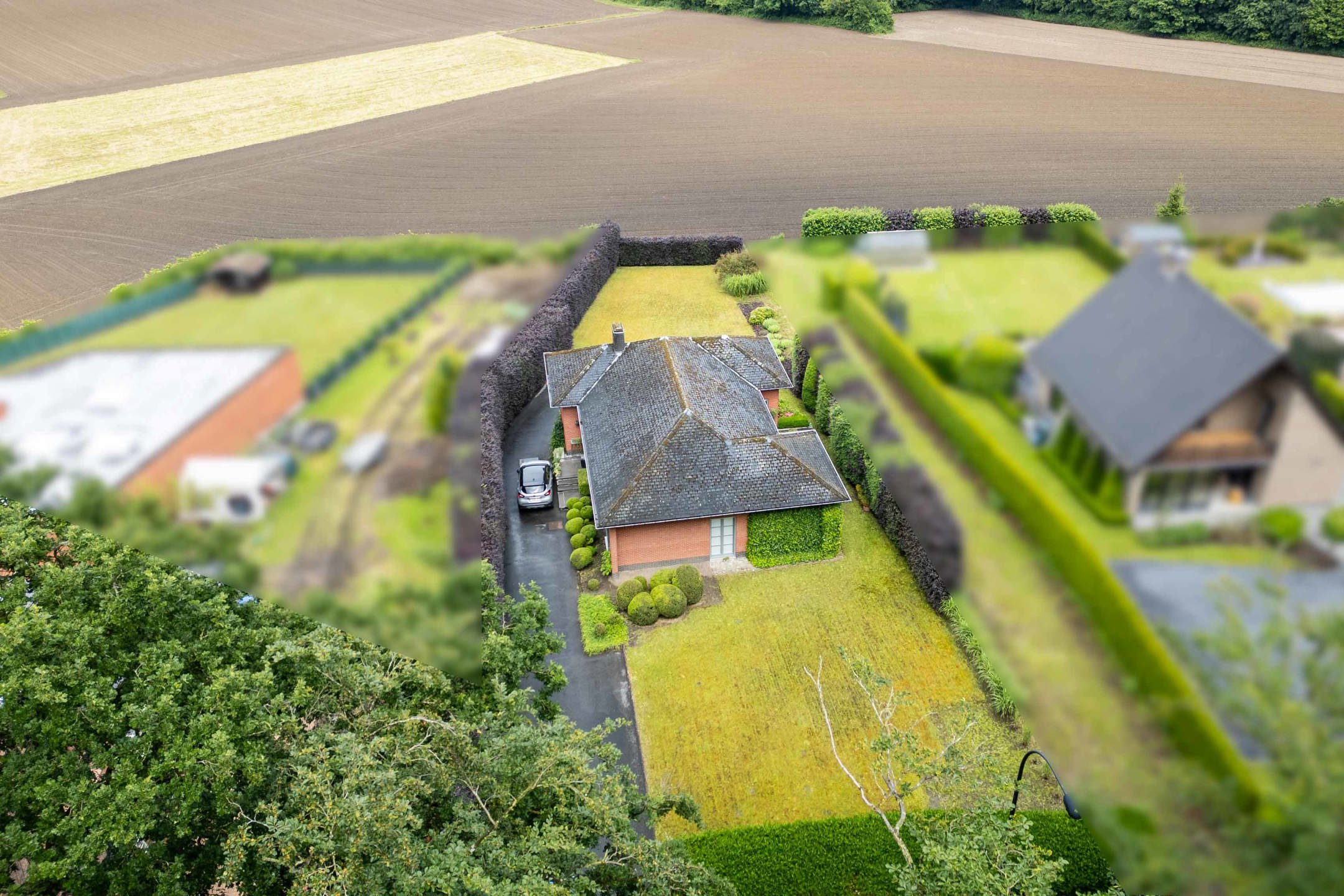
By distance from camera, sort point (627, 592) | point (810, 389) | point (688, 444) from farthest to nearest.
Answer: point (810, 389)
point (688, 444)
point (627, 592)

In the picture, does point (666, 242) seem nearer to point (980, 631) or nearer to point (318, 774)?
point (318, 774)

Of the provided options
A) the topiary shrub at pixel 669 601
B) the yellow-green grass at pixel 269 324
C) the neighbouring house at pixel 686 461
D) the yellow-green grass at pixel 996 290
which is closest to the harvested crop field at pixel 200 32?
the neighbouring house at pixel 686 461

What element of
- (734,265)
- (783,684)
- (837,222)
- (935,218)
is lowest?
(783,684)

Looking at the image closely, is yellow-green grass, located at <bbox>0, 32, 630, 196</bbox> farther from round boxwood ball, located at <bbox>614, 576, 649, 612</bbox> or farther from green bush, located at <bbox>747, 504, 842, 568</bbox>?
green bush, located at <bbox>747, 504, 842, 568</bbox>

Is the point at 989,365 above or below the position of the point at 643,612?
above

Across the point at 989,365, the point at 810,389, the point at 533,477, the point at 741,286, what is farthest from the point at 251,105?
the point at 989,365

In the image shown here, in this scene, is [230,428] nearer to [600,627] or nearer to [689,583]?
[600,627]

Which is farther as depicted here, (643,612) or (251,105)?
(251,105)

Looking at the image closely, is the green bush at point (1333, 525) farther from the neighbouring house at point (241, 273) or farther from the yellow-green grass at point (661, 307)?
the yellow-green grass at point (661, 307)
